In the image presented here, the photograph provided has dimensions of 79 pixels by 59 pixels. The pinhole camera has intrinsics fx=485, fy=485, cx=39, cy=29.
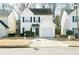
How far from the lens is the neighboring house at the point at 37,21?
705 cm

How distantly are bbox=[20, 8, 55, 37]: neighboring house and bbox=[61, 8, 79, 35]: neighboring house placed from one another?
0.15m

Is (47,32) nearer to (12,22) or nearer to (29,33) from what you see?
(29,33)

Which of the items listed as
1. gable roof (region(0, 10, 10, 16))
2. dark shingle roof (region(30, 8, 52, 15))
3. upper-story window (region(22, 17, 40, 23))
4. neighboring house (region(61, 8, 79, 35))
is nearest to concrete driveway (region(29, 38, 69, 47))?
neighboring house (region(61, 8, 79, 35))

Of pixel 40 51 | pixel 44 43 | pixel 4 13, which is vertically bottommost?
pixel 40 51

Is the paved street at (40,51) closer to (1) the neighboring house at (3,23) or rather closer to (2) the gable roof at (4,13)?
(1) the neighboring house at (3,23)

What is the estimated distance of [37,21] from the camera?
23.2 ft

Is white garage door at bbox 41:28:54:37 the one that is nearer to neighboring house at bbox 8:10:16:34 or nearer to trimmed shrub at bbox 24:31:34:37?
trimmed shrub at bbox 24:31:34:37

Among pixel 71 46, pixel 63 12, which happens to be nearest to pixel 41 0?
pixel 63 12

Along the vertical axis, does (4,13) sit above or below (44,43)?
above

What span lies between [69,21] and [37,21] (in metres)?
0.47

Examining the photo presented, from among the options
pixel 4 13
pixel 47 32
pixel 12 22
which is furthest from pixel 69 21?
pixel 4 13

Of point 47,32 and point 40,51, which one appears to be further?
point 47,32
